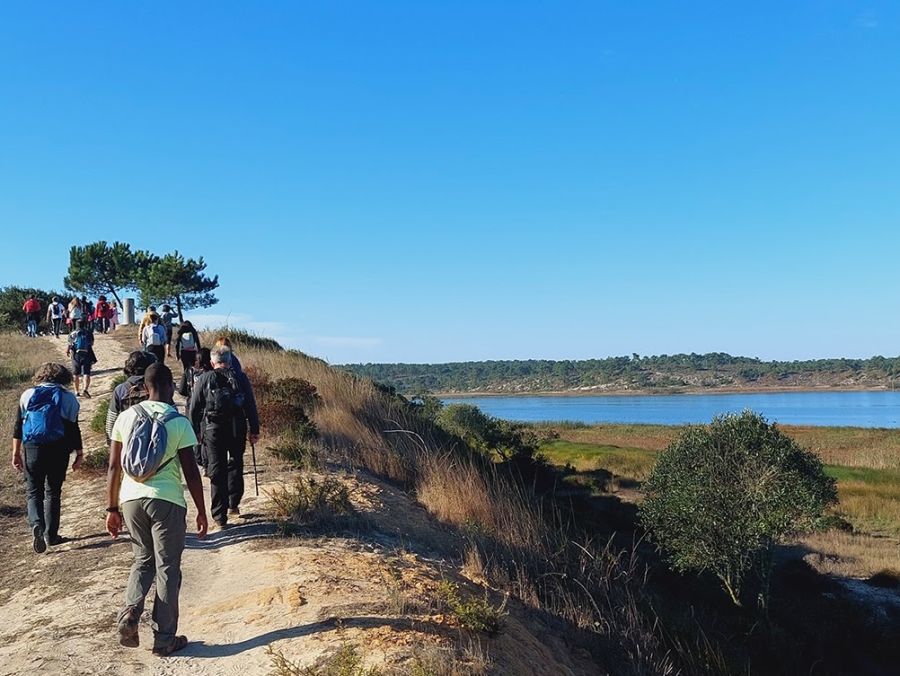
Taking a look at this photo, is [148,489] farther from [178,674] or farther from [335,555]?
[335,555]

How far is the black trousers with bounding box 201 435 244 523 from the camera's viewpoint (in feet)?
24.5

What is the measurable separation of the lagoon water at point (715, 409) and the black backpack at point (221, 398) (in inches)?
2805

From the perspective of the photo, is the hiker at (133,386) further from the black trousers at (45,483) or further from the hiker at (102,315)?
the hiker at (102,315)

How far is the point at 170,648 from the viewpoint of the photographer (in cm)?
473

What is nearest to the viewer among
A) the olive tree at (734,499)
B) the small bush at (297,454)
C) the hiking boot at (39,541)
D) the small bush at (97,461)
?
the hiking boot at (39,541)

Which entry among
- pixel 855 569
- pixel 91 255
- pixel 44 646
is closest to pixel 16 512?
pixel 44 646

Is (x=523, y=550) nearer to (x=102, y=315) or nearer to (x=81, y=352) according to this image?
(x=81, y=352)

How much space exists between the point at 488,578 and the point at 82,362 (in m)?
12.8

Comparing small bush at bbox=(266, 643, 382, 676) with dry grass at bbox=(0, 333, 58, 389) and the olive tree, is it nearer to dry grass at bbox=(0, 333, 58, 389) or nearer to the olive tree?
the olive tree

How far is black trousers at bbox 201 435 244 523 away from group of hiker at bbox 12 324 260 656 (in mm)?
10

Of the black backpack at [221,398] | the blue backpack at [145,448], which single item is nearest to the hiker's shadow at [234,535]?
the black backpack at [221,398]

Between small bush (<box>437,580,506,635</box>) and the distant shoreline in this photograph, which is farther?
the distant shoreline

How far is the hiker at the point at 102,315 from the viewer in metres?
29.5

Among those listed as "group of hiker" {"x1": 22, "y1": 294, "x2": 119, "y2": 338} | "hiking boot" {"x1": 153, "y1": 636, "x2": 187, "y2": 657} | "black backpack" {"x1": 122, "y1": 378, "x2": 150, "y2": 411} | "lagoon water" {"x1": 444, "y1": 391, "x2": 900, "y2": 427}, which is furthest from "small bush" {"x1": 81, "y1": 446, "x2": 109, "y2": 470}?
"lagoon water" {"x1": 444, "y1": 391, "x2": 900, "y2": 427}
